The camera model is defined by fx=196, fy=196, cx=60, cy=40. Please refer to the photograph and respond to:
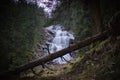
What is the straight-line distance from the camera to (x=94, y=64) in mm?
7855

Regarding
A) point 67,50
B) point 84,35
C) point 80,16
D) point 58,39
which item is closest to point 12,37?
point 67,50

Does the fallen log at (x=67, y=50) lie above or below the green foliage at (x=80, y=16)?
below

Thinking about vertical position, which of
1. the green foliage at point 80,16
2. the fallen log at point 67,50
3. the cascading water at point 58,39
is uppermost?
the cascading water at point 58,39

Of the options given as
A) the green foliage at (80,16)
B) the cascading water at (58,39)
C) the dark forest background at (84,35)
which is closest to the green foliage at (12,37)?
the dark forest background at (84,35)

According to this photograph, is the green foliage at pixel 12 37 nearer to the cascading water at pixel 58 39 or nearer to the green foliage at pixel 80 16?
the green foliage at pixel 80 16

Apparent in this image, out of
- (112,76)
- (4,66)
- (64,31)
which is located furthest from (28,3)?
(64,31)

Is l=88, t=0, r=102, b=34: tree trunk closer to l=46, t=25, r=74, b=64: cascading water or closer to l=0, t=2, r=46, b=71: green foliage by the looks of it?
l=0, t=2, r=46, b=71: green foliage

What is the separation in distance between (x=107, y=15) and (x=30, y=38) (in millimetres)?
6470

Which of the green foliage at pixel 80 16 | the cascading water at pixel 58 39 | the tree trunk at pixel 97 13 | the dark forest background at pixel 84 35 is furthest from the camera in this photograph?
the cascading water at pixel 58 39

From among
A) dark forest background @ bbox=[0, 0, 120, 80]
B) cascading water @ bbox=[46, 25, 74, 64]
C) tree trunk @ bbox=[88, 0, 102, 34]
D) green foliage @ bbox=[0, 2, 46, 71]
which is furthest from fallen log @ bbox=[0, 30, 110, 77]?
cascading water @ bbox=[46, 25, 74, 64]

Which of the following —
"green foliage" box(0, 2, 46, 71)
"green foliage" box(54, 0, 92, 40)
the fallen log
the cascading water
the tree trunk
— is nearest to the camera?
the fallen log

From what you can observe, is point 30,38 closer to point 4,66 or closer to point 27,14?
point 27,14

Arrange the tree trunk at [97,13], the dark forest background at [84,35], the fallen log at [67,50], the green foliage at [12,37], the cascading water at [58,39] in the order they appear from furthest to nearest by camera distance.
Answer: the cascading water at [58,39] → the tree trunk at [97,13] → the green foliage at [12,37] → the fallen log at [67,50] → the dark forest background at [84,35]

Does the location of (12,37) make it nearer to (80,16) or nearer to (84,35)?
(80,16)
